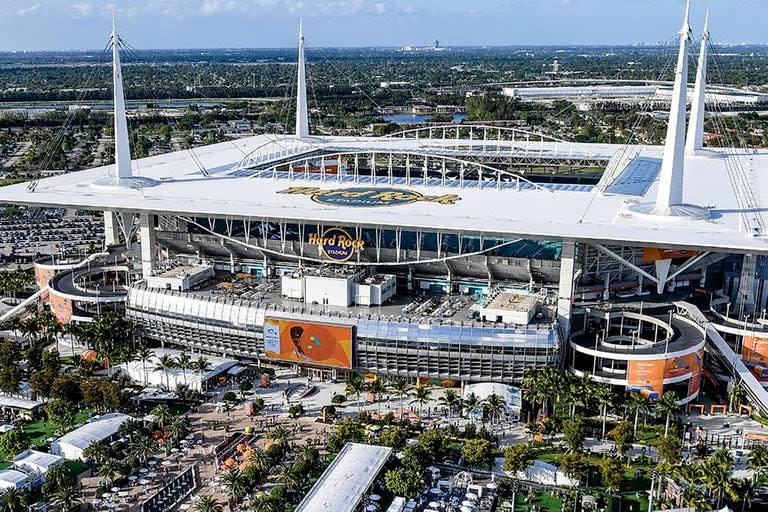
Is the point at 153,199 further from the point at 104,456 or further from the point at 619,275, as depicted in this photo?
the point at 619,275

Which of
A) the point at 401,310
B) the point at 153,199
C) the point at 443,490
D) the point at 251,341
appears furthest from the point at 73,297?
the point at 443,490

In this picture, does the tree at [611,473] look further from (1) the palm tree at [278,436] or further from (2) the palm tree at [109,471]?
(2) the palm tree at [109,471]

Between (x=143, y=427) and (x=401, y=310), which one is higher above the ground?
(x=401, y=310)

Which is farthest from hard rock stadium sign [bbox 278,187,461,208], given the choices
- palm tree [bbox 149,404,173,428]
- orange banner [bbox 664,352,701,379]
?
palm tree [bbox 149,404,173,428]

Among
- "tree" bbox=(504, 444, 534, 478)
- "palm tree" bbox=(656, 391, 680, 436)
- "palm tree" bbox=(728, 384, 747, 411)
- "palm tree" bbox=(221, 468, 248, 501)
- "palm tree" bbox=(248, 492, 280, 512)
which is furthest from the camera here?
"palm tree" bbox=(728, 384, 747, 411)

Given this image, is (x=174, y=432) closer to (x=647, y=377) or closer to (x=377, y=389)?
(x=377, y=389)

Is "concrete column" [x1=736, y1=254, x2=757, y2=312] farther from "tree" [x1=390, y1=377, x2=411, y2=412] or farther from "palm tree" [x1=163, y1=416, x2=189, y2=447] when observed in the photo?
"palm tree" [x1=163, y1=416, x2=189, y2=447]

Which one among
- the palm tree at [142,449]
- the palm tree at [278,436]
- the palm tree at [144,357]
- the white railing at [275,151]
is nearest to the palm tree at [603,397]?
the palm tree at [278,436]
